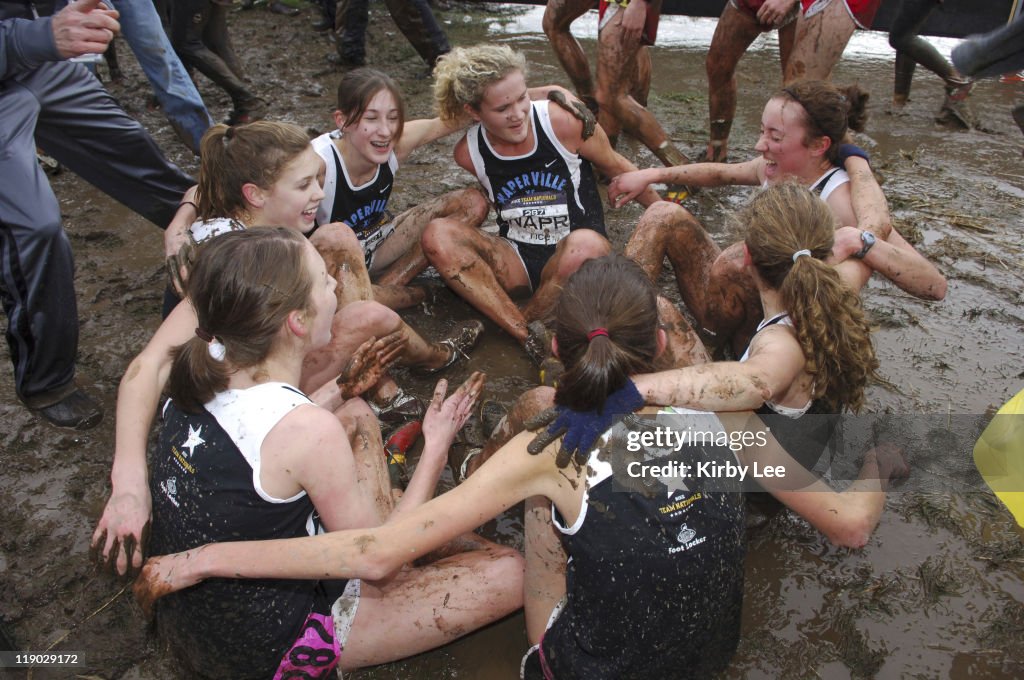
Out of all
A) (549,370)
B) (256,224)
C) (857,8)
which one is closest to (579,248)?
(549,370)

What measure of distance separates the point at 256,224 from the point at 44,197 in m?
0.82

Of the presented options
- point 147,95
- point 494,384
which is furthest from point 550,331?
point 147,95

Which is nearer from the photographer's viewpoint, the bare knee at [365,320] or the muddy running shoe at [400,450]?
the muddy running shoe at [400,450]

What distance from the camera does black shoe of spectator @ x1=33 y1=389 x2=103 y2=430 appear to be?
2.86 meters

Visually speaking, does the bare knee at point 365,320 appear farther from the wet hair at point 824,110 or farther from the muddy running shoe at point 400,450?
the wet hair at point 824,110

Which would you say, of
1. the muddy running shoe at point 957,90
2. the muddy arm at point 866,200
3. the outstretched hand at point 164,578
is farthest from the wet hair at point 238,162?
the muddy running shoe at point 957,90

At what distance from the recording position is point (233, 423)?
1.75m

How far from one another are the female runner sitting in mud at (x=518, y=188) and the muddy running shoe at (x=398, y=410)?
57 cm

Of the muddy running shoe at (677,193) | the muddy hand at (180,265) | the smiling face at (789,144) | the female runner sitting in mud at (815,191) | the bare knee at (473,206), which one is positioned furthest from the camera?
the muddy running shoe at (677,193)

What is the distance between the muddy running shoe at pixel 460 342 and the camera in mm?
3191

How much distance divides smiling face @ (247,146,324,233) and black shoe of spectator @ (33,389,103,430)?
3.48 feet

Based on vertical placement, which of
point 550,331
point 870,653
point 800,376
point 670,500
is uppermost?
point 670,500

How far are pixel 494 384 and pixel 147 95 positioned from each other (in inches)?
180

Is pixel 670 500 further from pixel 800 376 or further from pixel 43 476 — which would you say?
pixel 43 476
